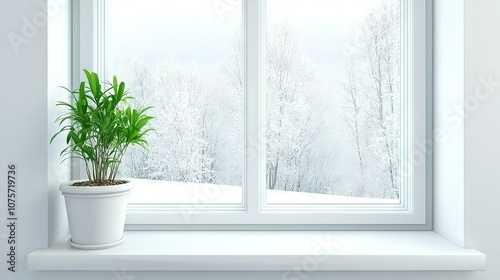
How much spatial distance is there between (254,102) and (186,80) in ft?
0.89

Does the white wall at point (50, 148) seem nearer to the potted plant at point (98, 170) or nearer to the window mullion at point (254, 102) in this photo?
the potted plant at point (98, 170)

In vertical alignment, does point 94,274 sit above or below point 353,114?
below

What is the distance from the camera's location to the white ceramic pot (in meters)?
1.30

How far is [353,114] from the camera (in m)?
1.62

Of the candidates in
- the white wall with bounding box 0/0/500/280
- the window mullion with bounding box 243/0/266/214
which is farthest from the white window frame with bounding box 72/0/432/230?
the white wall with bounding box 0/0/500/280

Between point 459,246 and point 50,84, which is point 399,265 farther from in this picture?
point 50,84

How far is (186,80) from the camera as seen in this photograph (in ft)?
5.31

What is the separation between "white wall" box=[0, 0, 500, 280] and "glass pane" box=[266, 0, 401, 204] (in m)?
0.29

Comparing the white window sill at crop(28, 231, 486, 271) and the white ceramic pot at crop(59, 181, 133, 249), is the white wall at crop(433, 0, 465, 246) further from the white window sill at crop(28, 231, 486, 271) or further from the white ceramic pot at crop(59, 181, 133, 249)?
the white ceramic pot at crop(59, 181, 133, 249)

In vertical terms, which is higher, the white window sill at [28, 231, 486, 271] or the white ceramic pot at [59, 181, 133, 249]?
the white ceramic pot at [59, 181, 133, 249]

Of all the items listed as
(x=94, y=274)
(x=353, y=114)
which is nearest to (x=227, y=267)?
(x=94, y=274)

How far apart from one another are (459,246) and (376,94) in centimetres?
60

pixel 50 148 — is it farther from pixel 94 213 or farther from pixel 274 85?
pixel 274 85

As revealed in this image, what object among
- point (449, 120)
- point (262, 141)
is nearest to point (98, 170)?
point (262, 141)
